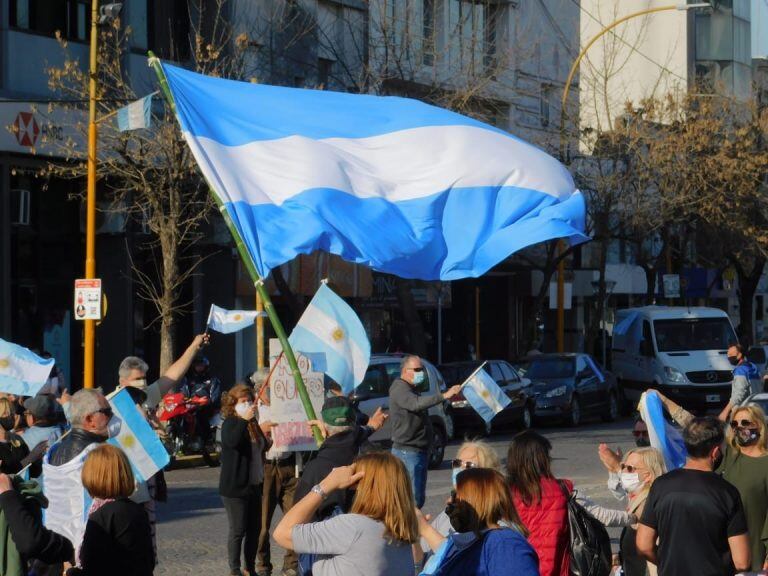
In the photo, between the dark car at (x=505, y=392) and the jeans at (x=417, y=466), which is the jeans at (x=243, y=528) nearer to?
the jeans at (x=417, y=466)

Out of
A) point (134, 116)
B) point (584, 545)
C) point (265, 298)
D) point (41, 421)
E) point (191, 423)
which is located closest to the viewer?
point (265, 298)

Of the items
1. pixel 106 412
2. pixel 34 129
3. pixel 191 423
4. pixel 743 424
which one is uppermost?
pixel 34 129

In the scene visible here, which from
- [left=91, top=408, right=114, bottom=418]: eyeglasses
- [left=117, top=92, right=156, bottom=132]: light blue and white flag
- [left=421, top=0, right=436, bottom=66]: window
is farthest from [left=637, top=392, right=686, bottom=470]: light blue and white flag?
[left=421, top=0, right=436, bottom=66]: window

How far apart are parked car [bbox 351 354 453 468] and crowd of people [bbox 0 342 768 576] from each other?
35.6ft

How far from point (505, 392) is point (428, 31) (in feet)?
35.7

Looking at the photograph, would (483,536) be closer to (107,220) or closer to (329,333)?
(329,333)

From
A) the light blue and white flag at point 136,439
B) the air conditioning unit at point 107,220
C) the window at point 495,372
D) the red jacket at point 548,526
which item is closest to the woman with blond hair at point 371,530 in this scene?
the red jacket at point 548,526

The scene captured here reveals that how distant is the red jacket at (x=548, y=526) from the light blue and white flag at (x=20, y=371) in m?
5.22

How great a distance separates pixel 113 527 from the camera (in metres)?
6.05

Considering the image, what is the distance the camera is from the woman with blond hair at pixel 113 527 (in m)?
6.02

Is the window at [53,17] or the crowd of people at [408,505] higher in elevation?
the window at [53,17]

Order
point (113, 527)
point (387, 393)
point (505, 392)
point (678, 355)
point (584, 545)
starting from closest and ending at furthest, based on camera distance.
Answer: point (113, 527) < point (584, 545) < point (387, 393) < point (505, 392) < point (678, 355)

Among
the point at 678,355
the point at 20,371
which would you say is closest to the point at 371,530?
the point at 20,371

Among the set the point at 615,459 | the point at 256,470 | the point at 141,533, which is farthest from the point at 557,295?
the point at 141,533
